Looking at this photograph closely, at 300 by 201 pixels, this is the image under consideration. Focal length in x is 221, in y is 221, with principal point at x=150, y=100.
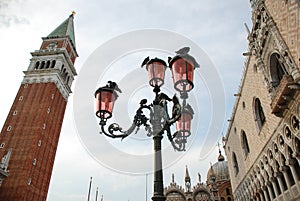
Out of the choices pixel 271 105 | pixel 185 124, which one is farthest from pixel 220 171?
pixel 185 124

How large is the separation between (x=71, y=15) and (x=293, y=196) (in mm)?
41766

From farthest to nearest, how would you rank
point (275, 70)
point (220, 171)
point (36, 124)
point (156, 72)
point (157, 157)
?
1. point (220, 171)
2. point (36, 124)
3. point (275, 70)
4. point (156, 72)
5. point (157, 157)

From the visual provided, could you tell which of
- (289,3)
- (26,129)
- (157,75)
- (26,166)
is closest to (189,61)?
(157,75)

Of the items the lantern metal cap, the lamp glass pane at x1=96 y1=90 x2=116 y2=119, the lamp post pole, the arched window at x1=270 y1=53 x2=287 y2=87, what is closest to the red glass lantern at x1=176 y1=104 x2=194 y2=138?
the lamp post pole

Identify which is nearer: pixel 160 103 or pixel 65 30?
pixel 160 103

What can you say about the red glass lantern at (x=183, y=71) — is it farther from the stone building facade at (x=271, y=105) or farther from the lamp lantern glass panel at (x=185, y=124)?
the stone building facade at (x=271, y=105)

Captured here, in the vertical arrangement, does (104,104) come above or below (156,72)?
below

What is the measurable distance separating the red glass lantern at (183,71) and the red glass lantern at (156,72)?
11.1 inches

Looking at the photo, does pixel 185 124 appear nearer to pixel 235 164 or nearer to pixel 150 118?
pixel 150 118

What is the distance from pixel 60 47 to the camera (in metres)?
33.3

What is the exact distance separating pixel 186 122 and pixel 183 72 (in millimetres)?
1355

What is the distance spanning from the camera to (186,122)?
5023 mm

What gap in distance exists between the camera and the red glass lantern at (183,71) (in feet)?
13.5

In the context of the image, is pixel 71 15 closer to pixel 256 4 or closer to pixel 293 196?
pixel 256 4
